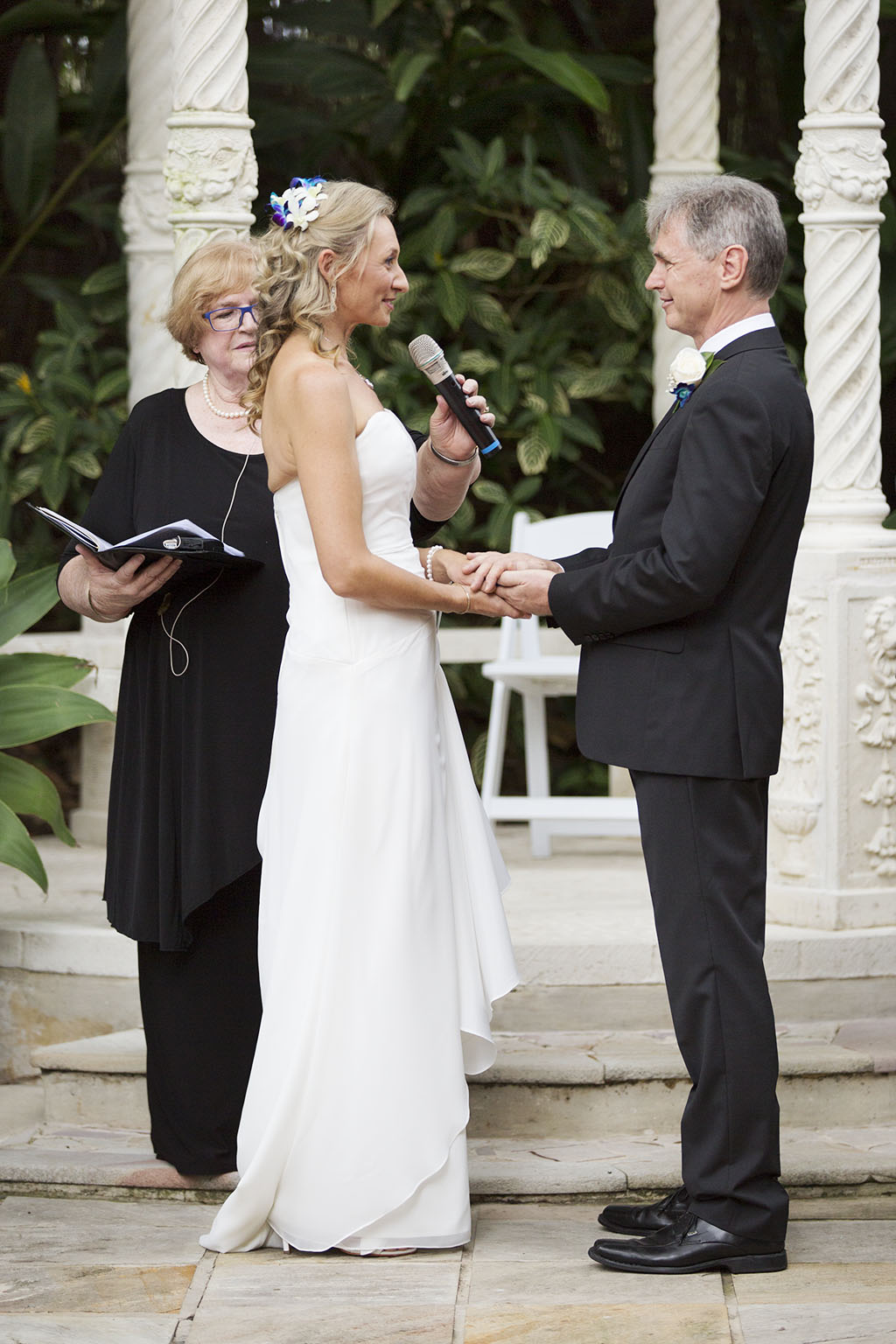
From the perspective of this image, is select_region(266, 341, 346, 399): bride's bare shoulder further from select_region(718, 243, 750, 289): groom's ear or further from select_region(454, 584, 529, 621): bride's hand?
select_region(718, 243, 750, 289): groom's ear

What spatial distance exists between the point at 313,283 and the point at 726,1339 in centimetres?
188

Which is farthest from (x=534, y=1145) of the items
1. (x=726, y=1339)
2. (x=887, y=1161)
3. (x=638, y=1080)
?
(x=726, y=1339)

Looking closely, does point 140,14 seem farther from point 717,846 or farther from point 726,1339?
point 726,1339

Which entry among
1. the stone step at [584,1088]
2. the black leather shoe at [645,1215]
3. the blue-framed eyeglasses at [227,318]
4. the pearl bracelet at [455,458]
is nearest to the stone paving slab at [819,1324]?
the black leather shoe at [645,1215]

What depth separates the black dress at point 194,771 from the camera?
3.45 metres

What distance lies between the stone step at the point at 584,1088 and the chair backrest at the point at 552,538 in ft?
5.41

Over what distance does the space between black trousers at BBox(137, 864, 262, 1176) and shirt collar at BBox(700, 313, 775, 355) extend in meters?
1.35

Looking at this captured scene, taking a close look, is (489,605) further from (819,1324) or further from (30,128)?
(30,128)

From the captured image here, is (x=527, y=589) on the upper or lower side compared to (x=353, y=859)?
upper

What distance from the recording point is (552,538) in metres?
5.37

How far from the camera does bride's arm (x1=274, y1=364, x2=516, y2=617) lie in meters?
3.00

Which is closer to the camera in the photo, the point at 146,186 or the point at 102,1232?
the point at 102,1232

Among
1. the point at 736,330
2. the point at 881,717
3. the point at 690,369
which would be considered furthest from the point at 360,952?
the point at 881,717

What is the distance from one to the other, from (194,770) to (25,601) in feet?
3.39
